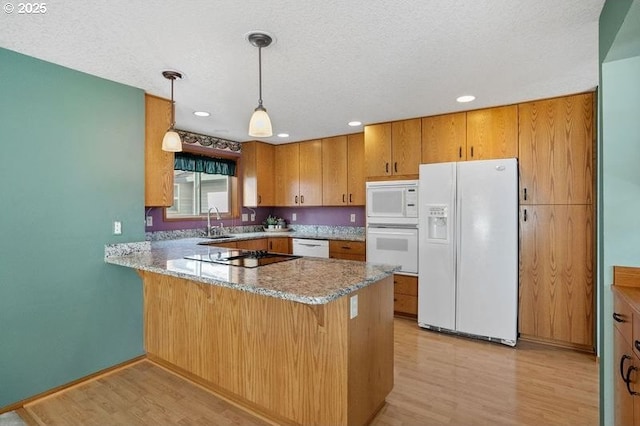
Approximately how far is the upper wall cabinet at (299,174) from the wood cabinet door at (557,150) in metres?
2.72

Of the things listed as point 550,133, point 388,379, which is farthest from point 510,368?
point 550,133

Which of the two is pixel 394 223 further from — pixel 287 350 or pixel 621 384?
pixel 621 384

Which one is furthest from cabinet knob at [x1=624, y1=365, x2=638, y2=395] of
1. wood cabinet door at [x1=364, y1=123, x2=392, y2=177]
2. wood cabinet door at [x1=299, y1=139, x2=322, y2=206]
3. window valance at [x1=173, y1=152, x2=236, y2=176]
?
window valance at [x1=173, y1=152, x2=236, y2=176]

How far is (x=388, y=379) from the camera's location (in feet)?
7.22

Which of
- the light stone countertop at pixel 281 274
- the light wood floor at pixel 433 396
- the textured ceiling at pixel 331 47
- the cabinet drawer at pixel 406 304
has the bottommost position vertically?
the light wood floor at pixel 433 396

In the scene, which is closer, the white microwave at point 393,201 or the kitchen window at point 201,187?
the white microwave at point 393,201

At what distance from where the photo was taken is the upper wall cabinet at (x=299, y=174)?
499 centimetres

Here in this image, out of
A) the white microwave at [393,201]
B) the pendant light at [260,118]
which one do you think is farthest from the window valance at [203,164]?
the pendant light at [260,118]

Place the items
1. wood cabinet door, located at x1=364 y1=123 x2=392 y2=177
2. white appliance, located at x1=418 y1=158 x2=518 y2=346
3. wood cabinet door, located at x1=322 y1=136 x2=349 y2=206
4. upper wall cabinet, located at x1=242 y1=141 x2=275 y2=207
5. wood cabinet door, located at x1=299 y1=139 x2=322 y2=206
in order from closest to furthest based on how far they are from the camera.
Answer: white appliance, located at x1=418 y1=158 x2=518 y2=346 < wood cabinet door, located at x1=364 y1=123 x2=392 y2=177 < wood cabinet door, located at x1=322 y1=136 x2=349 y2=206 < wood cabinet door, located at x1=299 y1=139 x2=322 y2=206 < upper wall cabinet, located at x1=242 y1=141 x2=275 y2=207

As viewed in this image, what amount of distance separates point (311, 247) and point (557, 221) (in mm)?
2926

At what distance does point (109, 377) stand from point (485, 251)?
3584 millimetres

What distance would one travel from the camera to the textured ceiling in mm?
1717

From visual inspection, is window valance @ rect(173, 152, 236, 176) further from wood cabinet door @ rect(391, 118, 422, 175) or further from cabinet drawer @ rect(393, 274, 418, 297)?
cabinet drawer @ rect(393, 274, 418, 297)

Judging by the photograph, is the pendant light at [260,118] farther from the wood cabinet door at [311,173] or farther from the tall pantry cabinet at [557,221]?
the wood cabinet door at [311,173]
